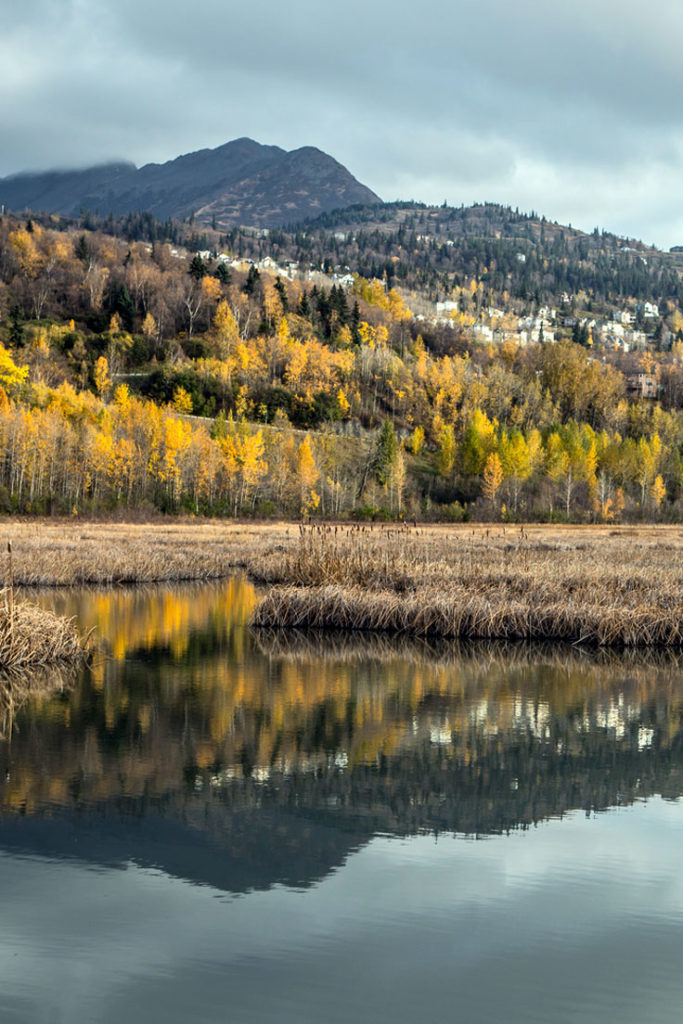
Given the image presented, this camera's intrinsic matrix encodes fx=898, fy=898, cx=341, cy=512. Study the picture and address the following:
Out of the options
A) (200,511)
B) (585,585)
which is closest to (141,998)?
(585,585)

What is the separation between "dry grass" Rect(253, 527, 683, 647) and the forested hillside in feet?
183

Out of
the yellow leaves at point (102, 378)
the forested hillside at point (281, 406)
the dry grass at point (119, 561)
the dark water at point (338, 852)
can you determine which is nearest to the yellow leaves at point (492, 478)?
the forested hillside at point (281, 406)

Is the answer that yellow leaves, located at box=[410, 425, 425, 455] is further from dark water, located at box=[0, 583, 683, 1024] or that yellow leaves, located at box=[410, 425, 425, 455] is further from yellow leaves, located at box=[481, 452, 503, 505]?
dark water, located at box=[0, 583, 683, 1024]

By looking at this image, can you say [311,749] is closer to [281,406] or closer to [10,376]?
[10,376]

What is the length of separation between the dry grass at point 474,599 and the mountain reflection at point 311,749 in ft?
2.71

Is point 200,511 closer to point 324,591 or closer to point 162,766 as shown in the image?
point 324,591

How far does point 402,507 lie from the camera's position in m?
98.6

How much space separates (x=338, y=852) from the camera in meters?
8.45

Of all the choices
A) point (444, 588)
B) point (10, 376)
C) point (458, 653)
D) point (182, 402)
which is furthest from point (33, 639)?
point (182, 402)

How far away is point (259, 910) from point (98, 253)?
168420 millimetres

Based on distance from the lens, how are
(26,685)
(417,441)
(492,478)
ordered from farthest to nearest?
(417,441), (492,478), (26,685)

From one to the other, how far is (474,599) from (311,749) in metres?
9.37

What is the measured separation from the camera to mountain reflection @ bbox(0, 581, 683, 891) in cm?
886

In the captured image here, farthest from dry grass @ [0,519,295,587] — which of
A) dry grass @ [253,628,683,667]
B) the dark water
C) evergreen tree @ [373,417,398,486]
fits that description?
evergreen tree @ [373,417,398,486]
